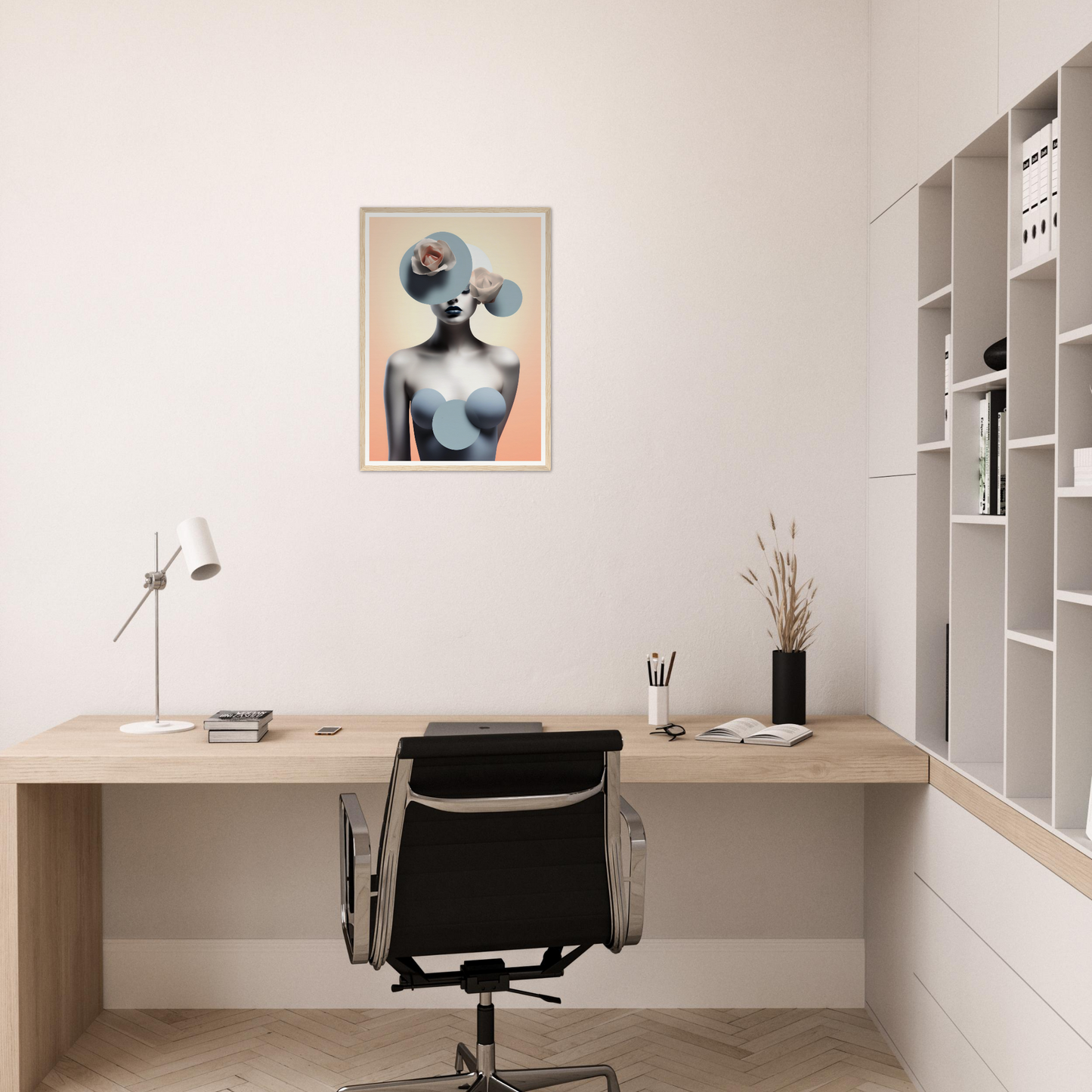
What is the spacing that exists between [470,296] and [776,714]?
149 centimetres

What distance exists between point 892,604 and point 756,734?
1.75 feet

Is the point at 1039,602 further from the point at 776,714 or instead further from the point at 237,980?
the point at 237,980

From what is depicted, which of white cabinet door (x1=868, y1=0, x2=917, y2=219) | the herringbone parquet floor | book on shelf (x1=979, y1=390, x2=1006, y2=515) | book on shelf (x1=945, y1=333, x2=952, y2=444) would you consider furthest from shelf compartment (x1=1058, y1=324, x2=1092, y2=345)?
the herringbone parquet floor

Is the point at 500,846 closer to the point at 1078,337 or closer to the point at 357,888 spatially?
the point at 357,888

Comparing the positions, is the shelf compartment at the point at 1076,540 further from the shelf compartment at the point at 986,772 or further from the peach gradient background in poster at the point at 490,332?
the peach gradient background in poster at the point at 490,332

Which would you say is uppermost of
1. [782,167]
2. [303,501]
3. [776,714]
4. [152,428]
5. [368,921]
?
[782,167]

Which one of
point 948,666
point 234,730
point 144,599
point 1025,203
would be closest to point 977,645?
point 948,666

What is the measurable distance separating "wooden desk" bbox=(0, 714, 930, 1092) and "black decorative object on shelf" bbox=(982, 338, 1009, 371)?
3.09 ft

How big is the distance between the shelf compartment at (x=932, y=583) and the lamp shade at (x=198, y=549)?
1.81 meters

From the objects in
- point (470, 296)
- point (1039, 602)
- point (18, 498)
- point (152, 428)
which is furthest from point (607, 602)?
point (18, 498)

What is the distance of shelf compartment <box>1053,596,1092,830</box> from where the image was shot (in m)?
1.80

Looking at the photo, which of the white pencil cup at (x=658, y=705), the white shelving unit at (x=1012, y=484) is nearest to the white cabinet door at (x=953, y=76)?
the white shelving unit at (x=1012, y=484)

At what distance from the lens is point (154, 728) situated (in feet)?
8.84

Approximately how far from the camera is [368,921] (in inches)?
77.6
